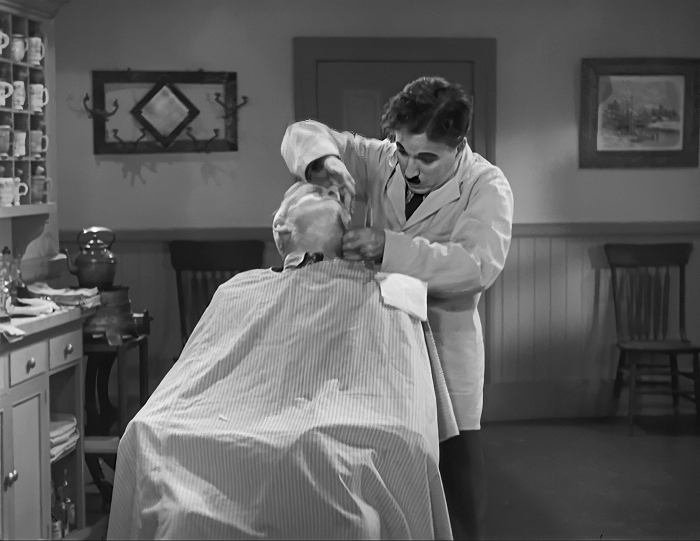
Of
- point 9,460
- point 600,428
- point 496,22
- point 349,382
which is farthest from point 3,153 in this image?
point 600,428

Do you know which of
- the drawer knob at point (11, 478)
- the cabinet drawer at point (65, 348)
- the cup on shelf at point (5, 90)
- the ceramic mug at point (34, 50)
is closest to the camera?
the drawer knob at point (11, 478)

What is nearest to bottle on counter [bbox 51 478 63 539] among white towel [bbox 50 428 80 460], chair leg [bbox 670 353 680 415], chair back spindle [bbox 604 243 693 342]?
white towel [bbox 50 428 80 460]

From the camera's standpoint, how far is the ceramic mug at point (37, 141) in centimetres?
378

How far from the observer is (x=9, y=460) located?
3.03 m

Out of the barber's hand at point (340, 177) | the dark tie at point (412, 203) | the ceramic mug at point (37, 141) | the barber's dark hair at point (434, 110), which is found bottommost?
the dark tie at point (412, 203)

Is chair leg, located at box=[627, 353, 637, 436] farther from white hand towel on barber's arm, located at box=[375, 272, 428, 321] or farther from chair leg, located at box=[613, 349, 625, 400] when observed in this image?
white hand towel on barber's arm, located at box=[375, 272, 428, 321]

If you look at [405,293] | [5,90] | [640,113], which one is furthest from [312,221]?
[640,113]

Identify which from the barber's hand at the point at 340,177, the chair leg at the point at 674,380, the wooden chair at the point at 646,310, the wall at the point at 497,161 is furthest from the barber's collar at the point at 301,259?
the chair leg at the point at 674,380

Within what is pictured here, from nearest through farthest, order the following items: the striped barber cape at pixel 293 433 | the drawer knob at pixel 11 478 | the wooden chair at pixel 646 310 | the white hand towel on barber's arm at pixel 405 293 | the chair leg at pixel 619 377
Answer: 1. the striped barber cape at pixel 293 433
2. the white hand towel on barber's arm at pixel 405 293
3. the drawer knob at pixel 11 478
4. the wooden chair at pixel 646 310
5. the chair leg at pixel 619 377

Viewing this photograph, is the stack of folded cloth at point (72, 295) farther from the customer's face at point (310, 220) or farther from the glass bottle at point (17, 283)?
the customer's face at point (310, 220)

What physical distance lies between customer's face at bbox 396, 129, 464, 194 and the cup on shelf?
1.85 meters

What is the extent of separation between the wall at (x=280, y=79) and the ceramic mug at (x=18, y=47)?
125 centimetres

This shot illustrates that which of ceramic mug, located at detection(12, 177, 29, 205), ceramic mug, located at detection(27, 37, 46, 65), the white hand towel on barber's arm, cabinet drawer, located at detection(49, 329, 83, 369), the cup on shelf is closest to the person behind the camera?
the white hand towel on barber's arm

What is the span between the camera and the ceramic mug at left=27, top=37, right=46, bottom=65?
374 cm
